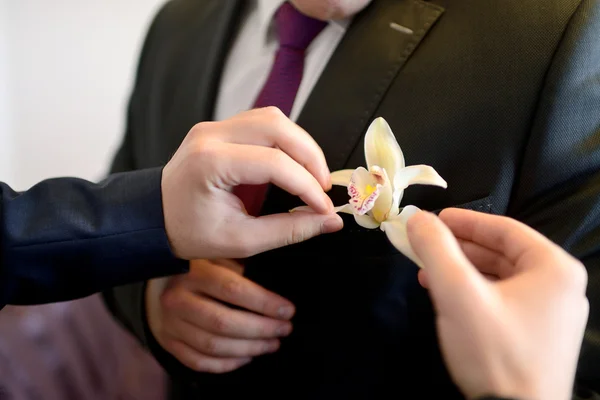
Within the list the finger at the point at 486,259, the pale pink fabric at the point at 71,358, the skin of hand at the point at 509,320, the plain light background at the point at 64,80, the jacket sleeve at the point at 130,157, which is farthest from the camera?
the plain light background at the point at 64,80

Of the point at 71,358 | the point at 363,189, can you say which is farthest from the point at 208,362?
the point at 71,358

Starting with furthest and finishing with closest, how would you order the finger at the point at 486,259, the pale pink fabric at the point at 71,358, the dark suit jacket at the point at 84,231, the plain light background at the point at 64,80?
the plain light background at the point at 64,80 → the pale pink fabric at the point at 71,358 → the dark suit jacket at the point at 84,231 → the finger at the point at 486,259

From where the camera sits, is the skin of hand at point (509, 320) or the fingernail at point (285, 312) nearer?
the skin of hand at point (509, 320)

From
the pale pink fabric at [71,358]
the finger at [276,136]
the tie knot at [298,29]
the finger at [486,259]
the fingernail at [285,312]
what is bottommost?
the pale pink fabric at [71,358]

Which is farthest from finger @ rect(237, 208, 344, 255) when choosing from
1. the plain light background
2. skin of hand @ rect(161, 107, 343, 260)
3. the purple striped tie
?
the plain light background

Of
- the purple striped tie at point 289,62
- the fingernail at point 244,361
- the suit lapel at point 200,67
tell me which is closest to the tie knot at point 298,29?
the purple striped tie at point 289,62

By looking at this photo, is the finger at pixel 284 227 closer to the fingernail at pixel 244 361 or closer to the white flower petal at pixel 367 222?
the white flower petal at pixel 367 222

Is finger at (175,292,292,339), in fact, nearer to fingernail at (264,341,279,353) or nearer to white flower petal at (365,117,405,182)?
fingernail at (264,341,279,353)

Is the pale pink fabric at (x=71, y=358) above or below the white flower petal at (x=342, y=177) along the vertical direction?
below
